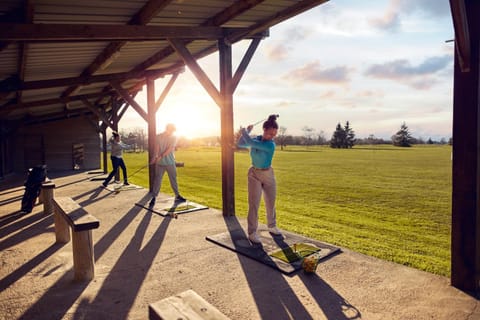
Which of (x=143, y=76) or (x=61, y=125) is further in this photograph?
(x=61, y=125)

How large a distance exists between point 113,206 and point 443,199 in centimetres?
876

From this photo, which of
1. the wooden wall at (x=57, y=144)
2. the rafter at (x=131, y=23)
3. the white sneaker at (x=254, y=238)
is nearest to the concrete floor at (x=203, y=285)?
the white sneaker at (x=254, y=238)

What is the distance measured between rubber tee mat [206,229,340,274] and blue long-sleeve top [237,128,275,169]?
3.45 feet

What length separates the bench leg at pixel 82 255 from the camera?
326 centimetres

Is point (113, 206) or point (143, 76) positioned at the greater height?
point (143, 76)

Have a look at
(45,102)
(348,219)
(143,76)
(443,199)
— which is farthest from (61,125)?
(443,199)

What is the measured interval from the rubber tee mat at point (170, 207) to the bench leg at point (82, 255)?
2680 mm

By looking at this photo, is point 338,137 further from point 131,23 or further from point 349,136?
point 131,23

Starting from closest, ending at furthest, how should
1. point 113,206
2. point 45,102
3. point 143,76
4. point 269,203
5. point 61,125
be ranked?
point 269,203
point 113,206
point 143,76
point 45,102
point 61,125

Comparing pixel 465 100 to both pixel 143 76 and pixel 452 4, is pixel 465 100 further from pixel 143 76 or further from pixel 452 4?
pixel 143 76

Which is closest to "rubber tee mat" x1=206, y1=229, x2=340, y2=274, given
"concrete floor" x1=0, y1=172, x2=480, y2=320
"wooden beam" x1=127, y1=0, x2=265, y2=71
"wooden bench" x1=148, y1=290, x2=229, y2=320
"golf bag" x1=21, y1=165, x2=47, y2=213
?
"concrete floor" x1=0, y1=172, x2=480, y2=320

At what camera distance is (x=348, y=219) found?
6605 mm

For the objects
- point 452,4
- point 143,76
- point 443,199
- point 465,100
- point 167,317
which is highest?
point 143,76

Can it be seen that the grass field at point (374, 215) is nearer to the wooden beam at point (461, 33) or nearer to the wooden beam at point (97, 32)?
the wooden beam at point (461, 33)
